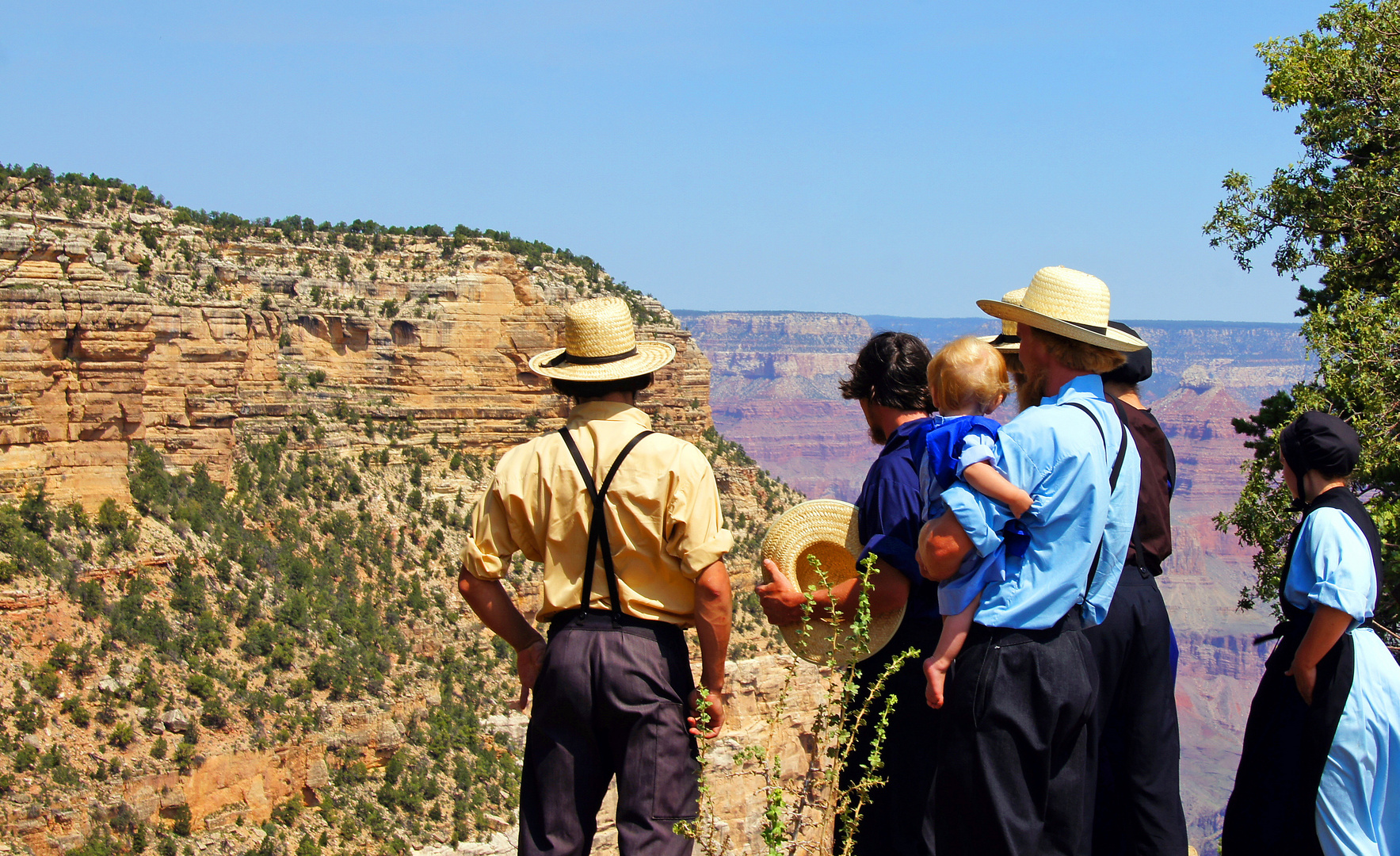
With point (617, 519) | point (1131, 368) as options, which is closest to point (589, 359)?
point (617, 519)

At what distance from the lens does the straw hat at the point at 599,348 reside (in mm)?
4434

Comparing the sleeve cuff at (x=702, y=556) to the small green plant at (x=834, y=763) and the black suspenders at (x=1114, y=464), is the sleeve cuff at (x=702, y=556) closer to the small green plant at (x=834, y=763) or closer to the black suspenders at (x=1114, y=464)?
the small green plant at (x=834, y=763)

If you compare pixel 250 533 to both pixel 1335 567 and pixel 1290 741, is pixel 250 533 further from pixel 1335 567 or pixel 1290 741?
pixel 1335 567

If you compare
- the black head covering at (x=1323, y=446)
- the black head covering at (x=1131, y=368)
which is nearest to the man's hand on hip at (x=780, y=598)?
the black head covering at (x=1131, y=368)

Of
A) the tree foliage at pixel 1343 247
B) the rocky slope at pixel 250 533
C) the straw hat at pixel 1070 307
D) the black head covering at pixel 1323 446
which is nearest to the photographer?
the straw hat at pixel 1070 307

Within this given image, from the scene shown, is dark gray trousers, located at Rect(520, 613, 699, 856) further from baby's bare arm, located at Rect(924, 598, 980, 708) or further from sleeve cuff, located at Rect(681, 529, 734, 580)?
baby's bare arm, located at Rect(924, 598, 980, 708)

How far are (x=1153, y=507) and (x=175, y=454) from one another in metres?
21.0

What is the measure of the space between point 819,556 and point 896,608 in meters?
0.39

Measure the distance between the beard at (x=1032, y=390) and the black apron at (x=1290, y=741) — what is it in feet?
4.01

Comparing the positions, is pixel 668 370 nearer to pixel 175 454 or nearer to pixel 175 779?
pixel 175 454

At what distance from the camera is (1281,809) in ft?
15.1

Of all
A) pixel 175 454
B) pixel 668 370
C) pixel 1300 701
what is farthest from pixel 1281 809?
pixel 668 370

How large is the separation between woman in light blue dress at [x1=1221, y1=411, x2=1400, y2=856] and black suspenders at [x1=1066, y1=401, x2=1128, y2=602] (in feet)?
3.29

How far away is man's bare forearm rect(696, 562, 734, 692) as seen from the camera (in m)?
4.20
